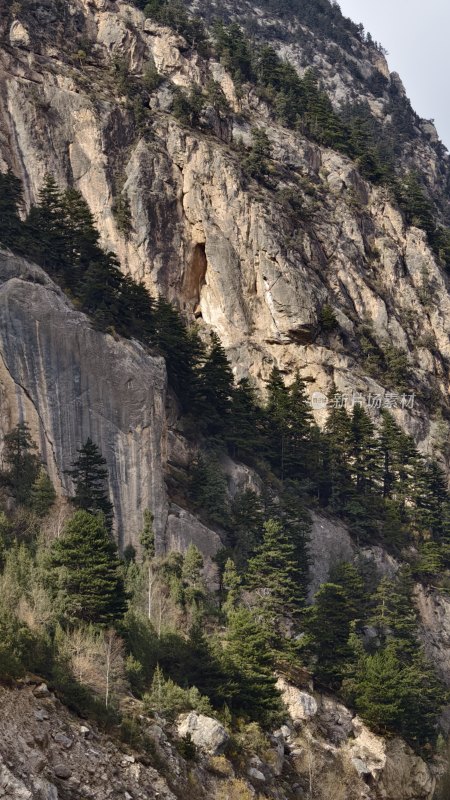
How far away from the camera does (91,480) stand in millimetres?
56688

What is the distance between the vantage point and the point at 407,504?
3039 inches

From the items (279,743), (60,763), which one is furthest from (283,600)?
(60,763)

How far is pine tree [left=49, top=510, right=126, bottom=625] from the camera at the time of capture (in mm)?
44188

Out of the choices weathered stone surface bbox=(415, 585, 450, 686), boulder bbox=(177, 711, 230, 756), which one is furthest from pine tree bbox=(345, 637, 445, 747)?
boulder bbox=(177, 711, 230, 756)

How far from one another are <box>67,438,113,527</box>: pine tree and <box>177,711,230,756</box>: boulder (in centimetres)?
1549

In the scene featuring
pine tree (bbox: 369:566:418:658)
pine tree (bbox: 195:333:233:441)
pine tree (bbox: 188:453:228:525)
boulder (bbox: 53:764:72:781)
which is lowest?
pine tree (bbox: 369:566:418:658)

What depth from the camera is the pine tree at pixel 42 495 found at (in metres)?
52.8

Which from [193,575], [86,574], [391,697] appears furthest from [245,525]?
[86,574]

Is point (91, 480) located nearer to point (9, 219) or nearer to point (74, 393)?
point (74, 393)

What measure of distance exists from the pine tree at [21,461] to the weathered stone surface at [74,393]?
2.12 ft

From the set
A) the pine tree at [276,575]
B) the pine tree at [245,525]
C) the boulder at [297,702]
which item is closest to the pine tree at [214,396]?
the pine tree at [245,525]

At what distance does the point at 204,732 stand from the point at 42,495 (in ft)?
56.0

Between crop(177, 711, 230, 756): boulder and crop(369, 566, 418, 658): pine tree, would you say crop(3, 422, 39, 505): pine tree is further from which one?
crop(369, 566, 418, 658): pine tree

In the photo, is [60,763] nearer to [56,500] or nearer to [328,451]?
[56,500]
